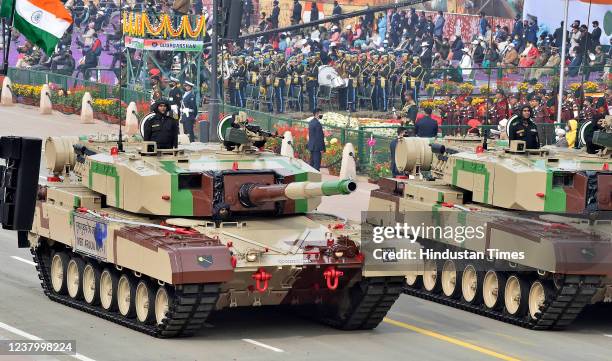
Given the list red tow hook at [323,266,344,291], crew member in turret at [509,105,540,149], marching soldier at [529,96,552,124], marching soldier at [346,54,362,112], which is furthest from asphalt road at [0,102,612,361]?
marching soldier at [346,54,362,112]

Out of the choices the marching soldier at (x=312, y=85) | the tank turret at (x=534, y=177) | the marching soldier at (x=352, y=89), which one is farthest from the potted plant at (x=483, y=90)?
the tank turret at (x=534, y=177)

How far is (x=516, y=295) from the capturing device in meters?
24.5

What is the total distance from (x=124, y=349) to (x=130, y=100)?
26189 mm

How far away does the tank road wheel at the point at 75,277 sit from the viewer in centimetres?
2477

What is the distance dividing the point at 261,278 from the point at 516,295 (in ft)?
15.1

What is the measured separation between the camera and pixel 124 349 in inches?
846

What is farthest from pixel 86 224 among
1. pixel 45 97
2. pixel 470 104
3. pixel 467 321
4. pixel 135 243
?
pixel 45 97

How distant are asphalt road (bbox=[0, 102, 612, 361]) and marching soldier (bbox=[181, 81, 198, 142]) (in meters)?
16.7

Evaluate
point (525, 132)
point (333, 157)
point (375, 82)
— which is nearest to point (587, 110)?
point (333, 157)

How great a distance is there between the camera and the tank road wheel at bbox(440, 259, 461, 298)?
85.8 ft

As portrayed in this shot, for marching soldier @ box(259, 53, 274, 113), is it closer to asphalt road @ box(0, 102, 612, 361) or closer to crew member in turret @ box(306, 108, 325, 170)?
crew member in turret @ box(306, 108, 325, 170)

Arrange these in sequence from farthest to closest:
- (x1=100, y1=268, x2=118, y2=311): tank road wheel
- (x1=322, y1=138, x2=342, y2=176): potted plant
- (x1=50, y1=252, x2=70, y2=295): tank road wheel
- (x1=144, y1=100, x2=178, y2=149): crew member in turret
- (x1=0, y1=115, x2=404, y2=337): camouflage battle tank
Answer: (x1=322, y1=138, x2=342, y2=176): potted plant < (x1=50, y1=252, x2=70, y2=295): tank road wheel < (x1=144, y1=100, x2=178, y2=149): crew member in turret < (x1=100, y1=268, x2=118, y2=311): tank road wheel < (x1=0, y1=115, x2=404, y2=337): camouflage battle tank

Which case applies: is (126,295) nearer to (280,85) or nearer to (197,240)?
(197,240)

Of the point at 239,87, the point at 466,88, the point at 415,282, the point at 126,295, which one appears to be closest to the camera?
the point at 126,295
